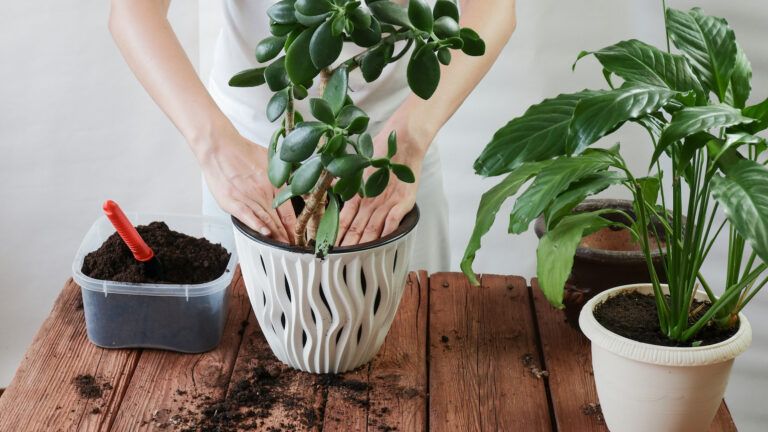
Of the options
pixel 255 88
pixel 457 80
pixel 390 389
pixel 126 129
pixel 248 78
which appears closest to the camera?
pixel 248 78

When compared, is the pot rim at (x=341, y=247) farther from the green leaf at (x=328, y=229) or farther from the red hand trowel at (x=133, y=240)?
the red hand trowel at (x=133, y=240)

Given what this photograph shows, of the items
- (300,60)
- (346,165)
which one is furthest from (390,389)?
(300,60)

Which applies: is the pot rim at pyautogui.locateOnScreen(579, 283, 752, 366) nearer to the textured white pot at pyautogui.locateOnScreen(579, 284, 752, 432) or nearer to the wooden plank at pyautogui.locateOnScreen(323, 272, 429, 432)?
the textured white pot at pyautogui.locateOnScreen(579, 284, 752, 432)

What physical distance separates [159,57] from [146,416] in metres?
0.53

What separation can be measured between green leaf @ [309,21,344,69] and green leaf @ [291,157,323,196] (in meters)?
0.12

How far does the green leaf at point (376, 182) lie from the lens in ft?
3.40

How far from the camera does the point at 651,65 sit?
110cm

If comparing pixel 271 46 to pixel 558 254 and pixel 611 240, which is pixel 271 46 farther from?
pixel 611 240

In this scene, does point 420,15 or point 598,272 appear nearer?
point 420,15

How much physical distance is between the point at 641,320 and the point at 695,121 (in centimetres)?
32

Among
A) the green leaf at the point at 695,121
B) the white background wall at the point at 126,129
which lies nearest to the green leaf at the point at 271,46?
the green leaf at the point at 695,121

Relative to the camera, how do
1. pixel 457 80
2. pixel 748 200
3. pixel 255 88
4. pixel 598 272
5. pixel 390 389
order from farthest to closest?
pixel 255 88 < pixel 457 80 < pixel 598 272 < pixel 390 389 < pixel 748 200

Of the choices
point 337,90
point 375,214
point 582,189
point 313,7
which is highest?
point 313,7

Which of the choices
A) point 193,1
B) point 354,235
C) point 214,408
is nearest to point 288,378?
point 214,408
